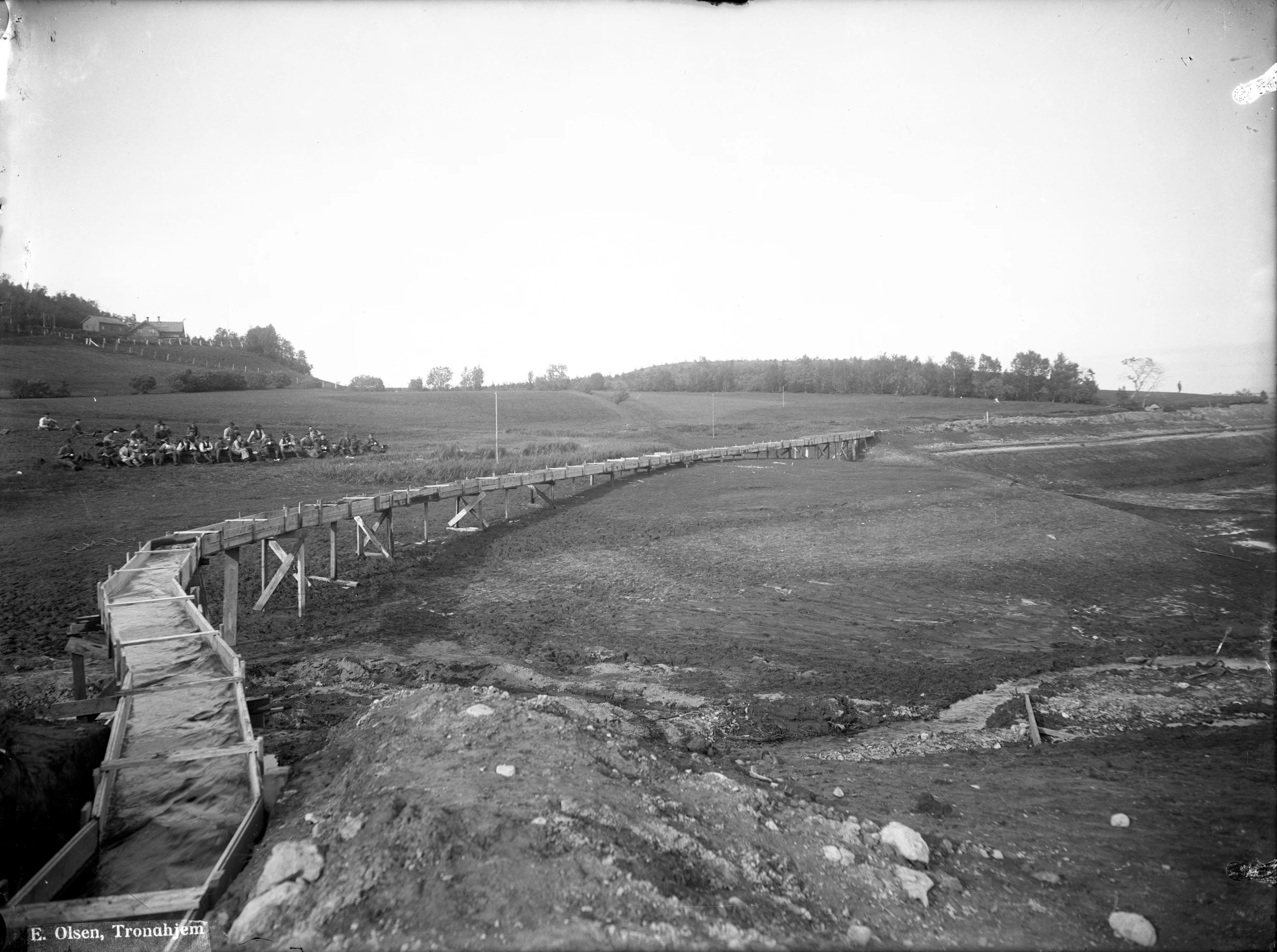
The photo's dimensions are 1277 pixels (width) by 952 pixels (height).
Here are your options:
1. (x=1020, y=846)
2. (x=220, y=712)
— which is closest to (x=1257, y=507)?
(x=1020, y=846)

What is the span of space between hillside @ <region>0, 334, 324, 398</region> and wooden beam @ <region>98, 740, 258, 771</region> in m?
30.5

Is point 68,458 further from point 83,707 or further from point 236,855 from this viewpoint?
point 236,855

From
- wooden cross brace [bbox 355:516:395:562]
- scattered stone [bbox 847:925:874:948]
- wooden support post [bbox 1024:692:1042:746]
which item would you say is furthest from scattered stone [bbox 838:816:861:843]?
wooden cross brace [bbox 355:516:395:562]

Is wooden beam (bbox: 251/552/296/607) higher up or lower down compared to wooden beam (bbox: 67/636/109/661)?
lower down

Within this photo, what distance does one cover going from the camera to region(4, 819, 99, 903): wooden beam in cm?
365

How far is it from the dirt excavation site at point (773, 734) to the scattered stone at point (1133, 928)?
35 millimetres

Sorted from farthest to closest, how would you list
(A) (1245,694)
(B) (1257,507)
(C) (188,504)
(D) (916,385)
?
(D) (916,385)
(C) (188,504)
(A) (1245,694)
(B) (1257,507)

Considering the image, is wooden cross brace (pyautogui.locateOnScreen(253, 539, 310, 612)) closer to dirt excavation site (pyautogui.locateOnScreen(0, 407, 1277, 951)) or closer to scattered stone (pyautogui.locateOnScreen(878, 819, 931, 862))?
dirt excavation site (pyautogui.locateOnScreen(0, 407, 1277, 951))

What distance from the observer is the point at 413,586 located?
587 inches

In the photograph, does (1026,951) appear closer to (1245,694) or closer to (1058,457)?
(1245,694)

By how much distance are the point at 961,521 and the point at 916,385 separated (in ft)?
253

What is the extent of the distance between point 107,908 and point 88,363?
146ft

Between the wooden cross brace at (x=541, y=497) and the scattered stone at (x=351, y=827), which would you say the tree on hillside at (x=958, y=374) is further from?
the scattered stone at (x=351, y=827)

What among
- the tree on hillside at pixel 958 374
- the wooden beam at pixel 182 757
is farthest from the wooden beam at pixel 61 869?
the tree on hillside at pixel 958 374
